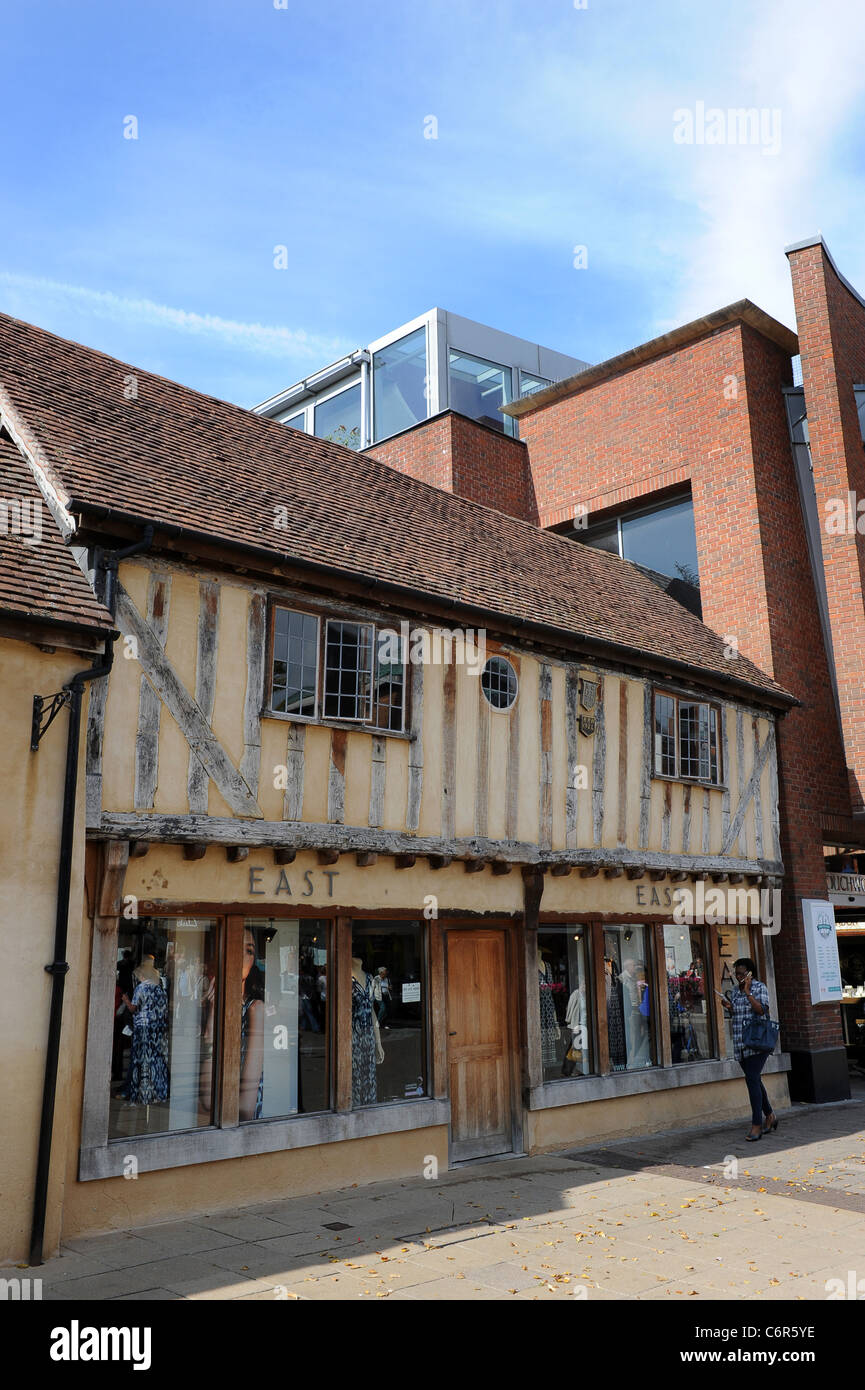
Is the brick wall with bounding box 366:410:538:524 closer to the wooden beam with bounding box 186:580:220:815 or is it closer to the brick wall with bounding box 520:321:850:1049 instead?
the brick wall with bounding box 520:321:850:1049

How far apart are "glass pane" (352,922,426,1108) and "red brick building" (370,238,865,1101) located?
6674 mm

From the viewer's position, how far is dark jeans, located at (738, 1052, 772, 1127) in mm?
10984

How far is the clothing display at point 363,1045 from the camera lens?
29.8 ft

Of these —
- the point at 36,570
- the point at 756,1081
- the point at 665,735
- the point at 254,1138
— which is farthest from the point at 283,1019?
the point at 665,735

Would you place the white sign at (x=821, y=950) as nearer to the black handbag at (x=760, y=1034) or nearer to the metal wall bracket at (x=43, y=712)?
the black handbag at (x=760, y=1034)

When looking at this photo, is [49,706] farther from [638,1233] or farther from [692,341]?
[692,341]

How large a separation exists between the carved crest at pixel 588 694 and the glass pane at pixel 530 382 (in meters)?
15.0

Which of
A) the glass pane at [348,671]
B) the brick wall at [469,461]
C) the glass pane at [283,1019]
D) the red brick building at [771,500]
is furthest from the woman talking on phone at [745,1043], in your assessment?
the brick wall at [469,461]

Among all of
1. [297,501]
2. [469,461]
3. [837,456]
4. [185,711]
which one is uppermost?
[469,461]

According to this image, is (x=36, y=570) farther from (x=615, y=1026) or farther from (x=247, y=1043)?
(x=615, y=1026)

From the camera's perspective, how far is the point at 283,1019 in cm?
866

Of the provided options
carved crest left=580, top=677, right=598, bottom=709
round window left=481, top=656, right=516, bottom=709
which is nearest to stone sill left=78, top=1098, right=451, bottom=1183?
round window left=481, top=656, right=516, bottom=709

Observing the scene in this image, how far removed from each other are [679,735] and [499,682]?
10.6 ft

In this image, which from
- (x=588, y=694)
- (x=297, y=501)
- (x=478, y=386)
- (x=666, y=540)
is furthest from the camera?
(x=478, y=386)
